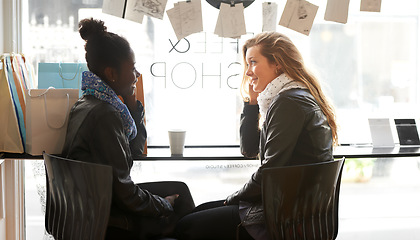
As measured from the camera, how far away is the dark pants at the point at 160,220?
1.77m

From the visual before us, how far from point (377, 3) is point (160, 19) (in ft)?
3.47

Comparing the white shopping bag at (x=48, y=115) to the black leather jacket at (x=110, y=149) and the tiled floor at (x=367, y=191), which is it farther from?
the tiled floor at (x=367, y=191)

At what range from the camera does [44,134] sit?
212cm

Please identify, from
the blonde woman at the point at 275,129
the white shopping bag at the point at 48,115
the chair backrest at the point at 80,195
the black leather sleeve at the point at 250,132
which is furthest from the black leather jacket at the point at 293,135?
the white shopping bag at the point at 48,115

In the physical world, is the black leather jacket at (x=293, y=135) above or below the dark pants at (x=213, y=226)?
above

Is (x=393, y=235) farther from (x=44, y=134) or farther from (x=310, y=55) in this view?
(x=44, y=134)

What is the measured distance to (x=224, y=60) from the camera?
2.68 meters

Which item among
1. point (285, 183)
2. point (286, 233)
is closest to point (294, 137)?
point (285, 183)

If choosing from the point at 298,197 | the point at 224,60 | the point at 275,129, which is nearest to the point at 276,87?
the point at 275,129

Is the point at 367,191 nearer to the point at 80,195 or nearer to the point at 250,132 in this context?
the point at 250,132

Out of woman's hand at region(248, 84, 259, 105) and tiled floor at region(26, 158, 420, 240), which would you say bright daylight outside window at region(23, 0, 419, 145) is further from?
woman's hand at region(248, 84, 259, 105)

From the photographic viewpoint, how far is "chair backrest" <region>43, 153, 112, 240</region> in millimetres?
1603

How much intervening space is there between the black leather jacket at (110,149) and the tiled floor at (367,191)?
3.16 ft

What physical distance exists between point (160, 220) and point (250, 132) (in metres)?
0.59
